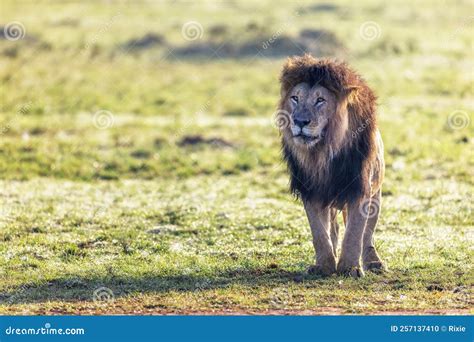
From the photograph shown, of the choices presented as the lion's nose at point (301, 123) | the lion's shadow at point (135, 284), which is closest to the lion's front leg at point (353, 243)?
the lion's shadow at point (135, 284)

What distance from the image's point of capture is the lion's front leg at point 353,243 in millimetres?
8758

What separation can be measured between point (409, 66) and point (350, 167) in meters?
17.9

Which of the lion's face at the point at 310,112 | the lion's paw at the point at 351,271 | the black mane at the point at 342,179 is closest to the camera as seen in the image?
the lion's face at the point at 310,112

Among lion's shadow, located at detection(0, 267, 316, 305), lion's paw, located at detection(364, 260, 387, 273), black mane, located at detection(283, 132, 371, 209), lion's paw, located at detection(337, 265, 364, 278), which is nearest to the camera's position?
lion's shadow, located at detection(0, 267, 316, 305)

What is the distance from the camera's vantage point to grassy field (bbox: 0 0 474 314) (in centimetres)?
865

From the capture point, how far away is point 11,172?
48.0 ft

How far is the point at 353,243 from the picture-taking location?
874 cm

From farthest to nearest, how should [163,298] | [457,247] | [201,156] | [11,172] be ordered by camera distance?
1. [201,156]
2. [11,172]
3. [457,247]
4. [163,298]

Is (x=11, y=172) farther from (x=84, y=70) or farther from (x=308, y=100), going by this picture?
(x=84, y=70)

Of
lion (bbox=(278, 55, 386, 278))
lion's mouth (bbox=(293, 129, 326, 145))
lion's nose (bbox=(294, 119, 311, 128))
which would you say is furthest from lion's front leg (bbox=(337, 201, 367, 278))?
lion's nose (bbox=(294, 119, 311, 128))

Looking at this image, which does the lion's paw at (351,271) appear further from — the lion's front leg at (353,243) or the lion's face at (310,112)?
the lion's face at (310,112)

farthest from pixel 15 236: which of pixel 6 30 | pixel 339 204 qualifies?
pixel 6 30

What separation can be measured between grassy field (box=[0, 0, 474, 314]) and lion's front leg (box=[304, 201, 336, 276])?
5.9 inches

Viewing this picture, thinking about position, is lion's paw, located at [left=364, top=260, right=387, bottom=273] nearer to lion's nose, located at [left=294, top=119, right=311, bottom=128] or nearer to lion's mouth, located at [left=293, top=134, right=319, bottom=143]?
lion's mouth, located at [left=293, top=134, right=319, bottom=143]
